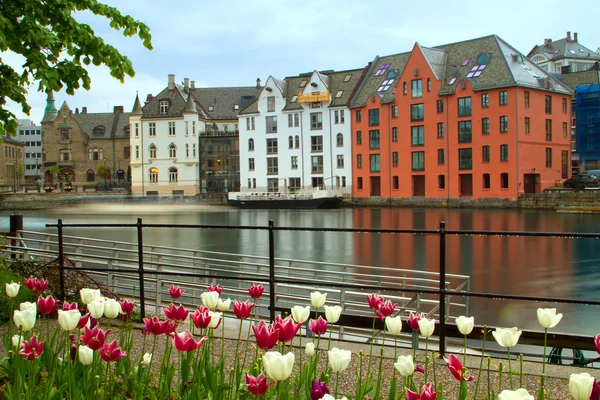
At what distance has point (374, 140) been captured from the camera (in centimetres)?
7419

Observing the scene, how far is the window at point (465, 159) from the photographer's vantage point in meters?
65.2

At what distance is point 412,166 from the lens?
229 feet

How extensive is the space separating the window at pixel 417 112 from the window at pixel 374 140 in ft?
17.4

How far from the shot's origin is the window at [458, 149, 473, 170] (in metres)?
65.2

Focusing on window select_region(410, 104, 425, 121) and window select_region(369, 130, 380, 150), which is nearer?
window select_region(410, 104, 425, 121)

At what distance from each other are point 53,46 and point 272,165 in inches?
2986

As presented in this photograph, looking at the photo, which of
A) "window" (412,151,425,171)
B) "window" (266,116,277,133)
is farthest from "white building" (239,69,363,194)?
"window" (412,151,425,171)

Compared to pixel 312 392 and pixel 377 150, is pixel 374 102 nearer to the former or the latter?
pixel 377 150

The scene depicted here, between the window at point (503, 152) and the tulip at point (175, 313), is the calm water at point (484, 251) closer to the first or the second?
the window at point (503, 152)

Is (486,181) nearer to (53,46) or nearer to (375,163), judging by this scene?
(375,163)

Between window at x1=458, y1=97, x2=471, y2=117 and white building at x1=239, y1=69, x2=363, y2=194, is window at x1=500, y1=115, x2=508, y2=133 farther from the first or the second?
white building at x1=239, y1=69, x2=363, y2=194

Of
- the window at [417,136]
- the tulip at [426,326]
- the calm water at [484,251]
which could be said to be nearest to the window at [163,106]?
the calm water at [484,251]

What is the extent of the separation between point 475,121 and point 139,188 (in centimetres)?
5148

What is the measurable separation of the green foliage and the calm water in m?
9.58
